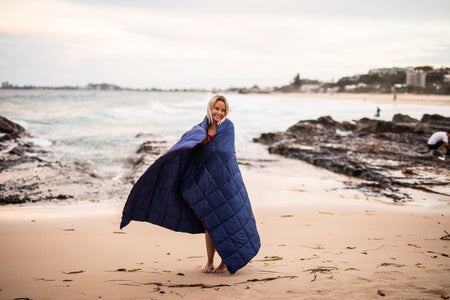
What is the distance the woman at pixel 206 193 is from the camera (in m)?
3.21

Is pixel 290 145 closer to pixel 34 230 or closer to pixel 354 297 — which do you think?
pixel 34 230

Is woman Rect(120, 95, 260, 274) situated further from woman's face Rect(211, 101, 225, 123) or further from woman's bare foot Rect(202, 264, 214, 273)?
woman's bare foot Rect(202, 264, 214, 273)

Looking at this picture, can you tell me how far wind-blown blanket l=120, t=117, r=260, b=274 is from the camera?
3211 millimetres

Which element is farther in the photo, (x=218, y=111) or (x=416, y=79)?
(x=416, y=79)

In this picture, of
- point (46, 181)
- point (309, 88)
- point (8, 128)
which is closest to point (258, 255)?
point (46, 181)

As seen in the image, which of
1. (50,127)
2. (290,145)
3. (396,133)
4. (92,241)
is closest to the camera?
(92,241)

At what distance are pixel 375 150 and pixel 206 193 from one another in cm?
1019

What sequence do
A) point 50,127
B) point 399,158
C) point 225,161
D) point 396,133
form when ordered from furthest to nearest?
point 50,127
point 396,133
point 399,158
point 225,161

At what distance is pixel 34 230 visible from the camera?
489 centimetres

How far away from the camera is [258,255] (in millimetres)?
4020

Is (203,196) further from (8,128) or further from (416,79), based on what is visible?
(416,79)

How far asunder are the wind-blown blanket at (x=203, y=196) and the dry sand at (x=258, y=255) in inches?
14.7

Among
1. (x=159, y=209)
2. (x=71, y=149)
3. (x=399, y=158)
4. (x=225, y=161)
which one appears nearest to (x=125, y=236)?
(x=159, y=209)

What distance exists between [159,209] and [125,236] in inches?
67.4
